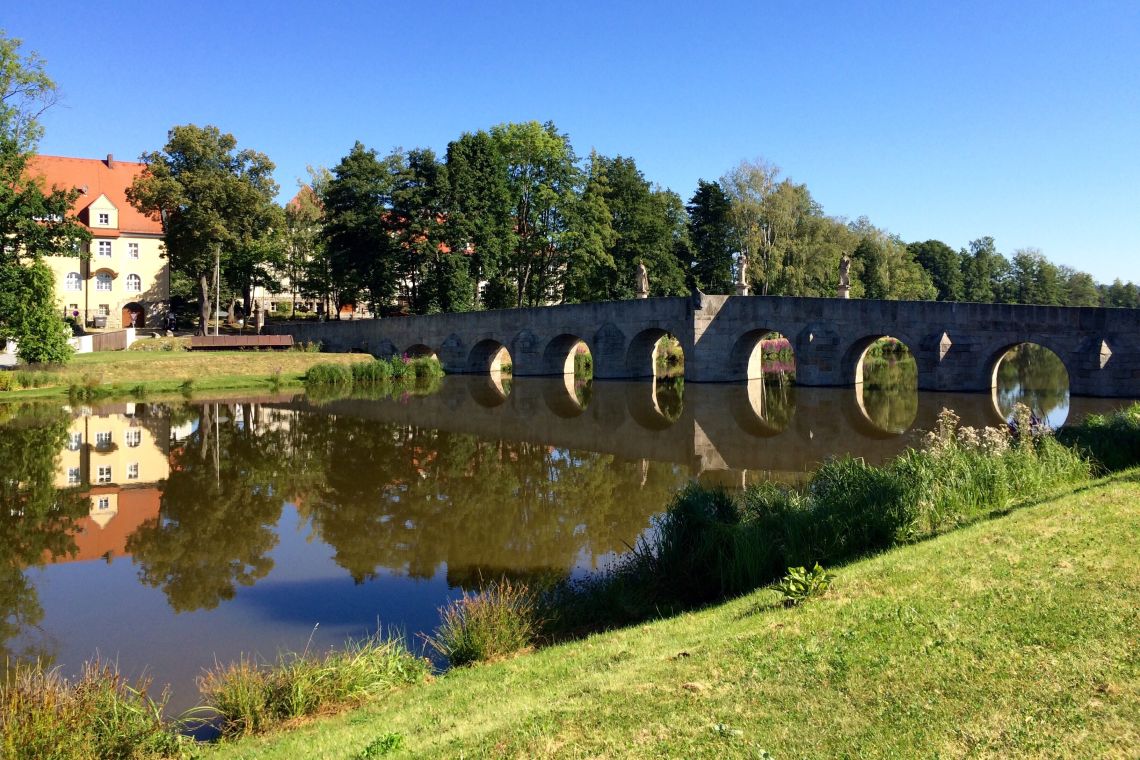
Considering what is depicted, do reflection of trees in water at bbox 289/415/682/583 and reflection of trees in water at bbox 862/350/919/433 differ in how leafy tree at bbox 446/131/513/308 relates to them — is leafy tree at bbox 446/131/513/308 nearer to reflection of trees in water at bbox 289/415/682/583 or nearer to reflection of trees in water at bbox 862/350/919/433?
reflection of trees in water at bbox 862/350/919/433

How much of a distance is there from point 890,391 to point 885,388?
1.34m

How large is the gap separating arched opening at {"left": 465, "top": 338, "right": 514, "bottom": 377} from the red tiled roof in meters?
23.9

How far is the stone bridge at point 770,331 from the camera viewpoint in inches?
1056

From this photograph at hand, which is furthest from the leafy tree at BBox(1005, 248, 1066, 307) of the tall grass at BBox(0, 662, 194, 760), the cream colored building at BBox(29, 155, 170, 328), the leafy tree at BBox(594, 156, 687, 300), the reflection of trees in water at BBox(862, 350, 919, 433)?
the tall grass at BBox(0, 662, 194, 760)

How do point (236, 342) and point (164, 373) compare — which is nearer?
point (164, 373)

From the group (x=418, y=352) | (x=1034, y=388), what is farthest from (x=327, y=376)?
(x=1034, y=388)

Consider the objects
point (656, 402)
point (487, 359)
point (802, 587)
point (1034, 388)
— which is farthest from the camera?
point (487, 359)

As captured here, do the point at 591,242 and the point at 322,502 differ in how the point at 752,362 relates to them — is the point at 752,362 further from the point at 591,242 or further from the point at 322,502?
the point at 322,502

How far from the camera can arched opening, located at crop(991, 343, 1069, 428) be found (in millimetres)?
24245

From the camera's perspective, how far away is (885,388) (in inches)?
1291

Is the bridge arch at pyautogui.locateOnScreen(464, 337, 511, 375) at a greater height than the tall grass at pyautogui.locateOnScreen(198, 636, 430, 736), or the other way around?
the bridge arch at pyautogui.locateOnScreen(464, 337, 511, 375)

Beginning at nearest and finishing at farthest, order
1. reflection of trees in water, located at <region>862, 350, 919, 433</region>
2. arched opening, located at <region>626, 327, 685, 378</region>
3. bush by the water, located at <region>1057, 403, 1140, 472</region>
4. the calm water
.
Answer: the calm water < bush by the water, located at <region>1057, 403, 1140, 472</region> < reflection of trees in water, located at <region>862, 350, 919, 433</region> < arched opening, located at <region>626, 327, 685, 378</region>

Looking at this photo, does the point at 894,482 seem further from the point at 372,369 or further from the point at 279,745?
the point at 372,369

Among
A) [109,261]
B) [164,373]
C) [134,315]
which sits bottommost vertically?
[164,373]
